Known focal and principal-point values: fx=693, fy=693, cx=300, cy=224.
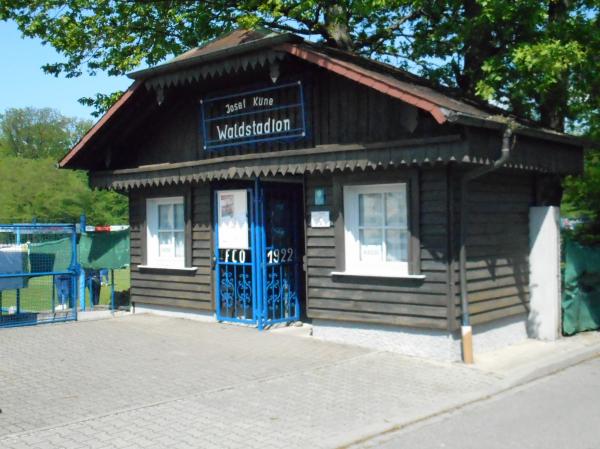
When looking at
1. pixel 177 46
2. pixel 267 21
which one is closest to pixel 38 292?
pixel 177 46

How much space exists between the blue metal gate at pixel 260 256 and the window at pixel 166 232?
4.00 feet

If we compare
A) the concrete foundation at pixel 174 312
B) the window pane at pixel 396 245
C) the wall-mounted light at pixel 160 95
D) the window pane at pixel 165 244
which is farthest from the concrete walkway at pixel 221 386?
the wall-mounted light at pixel 160 95

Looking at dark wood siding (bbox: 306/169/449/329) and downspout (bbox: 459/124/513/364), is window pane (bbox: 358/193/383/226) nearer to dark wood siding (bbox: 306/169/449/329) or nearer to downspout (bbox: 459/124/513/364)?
dark wood siding (bbox: 306/169/449/329)

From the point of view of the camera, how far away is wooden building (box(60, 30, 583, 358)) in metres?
9.41

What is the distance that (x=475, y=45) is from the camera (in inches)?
539

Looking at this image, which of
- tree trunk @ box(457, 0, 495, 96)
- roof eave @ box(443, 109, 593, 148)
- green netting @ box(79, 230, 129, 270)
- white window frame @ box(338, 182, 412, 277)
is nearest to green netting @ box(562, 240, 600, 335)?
roof eave @ box(443, 109, 593, 148)

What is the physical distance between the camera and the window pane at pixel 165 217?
13586 mm

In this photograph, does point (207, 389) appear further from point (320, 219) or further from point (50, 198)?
point (50, 198)

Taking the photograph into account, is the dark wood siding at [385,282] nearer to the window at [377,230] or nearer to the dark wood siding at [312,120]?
the window at [377,230]

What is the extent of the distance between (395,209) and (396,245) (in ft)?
1.72

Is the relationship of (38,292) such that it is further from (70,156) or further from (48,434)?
(48,434)

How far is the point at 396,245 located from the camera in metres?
10.0

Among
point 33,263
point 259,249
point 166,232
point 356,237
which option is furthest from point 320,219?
point 33,263

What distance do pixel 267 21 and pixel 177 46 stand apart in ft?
8.29
